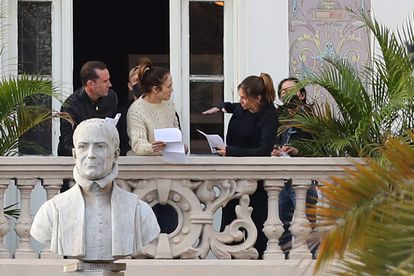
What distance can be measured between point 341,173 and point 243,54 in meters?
3.43

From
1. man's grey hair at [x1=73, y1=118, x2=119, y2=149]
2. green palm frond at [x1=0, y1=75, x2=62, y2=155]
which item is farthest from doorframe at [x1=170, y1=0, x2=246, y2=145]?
man's grey hair at [x1=73, y1=118, x2=119, y2=149]

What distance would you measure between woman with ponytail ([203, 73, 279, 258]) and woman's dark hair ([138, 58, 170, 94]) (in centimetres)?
66

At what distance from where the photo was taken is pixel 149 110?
14.8 meters

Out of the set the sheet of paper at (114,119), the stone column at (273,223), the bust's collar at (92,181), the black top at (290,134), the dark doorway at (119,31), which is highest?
the dark doorway at (119,31)

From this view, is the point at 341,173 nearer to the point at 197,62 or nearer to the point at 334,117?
the point at 334,117

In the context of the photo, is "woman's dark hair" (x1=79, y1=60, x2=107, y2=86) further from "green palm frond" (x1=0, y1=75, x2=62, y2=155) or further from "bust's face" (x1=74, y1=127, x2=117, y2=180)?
"bust's face" (x1=74, y1=127, x2=117, y2=180)

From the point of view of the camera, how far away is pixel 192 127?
17.8 metres

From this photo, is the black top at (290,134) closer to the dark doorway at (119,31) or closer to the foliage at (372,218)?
the foliage at (372,218)

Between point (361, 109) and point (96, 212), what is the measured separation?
2724 mm

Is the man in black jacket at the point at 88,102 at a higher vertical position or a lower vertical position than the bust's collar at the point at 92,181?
higher

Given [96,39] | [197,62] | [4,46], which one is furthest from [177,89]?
[96,39]

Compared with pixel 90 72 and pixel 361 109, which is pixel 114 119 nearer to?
pixel 90 72

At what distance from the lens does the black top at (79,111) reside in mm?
14812

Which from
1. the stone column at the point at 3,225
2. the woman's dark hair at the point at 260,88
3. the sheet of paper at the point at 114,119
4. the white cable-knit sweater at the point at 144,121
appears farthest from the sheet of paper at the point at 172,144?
the stone column at the point at 3,225
